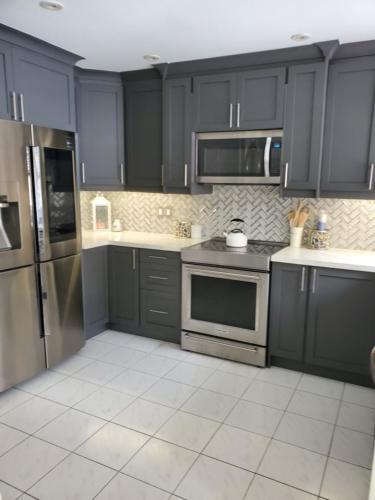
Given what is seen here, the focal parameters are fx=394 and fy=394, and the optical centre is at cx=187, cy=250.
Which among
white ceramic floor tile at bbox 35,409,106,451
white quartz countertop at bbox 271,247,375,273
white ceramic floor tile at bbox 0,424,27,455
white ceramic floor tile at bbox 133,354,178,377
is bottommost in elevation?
white ceramic floor tile at bbox 0,424,27,455

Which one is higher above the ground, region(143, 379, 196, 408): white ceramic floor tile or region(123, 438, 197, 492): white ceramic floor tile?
region(143, 379, 196, 408): white ceramic floor tile

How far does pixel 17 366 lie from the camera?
2738mm

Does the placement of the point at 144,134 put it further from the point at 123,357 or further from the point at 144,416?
the point at 144,416

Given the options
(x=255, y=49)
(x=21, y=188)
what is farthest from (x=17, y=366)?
(x=255, y=49)

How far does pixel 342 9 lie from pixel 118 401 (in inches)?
110

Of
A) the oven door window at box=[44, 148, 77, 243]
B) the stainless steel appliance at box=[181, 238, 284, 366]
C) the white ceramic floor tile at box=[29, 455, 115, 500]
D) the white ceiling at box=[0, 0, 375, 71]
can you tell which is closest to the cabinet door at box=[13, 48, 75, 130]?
the white ceiling at box=[0, 0, 375, 71]

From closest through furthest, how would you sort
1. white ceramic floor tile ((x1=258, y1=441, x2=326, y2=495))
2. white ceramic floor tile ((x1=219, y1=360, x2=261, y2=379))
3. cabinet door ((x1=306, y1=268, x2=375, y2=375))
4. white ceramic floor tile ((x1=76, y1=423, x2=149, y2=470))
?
white ceramic floor tile ((x1=258, y1=441, x2=326, y2=495)) → white ceramic floor tile ((x1=76, y1=423, x2=149, y2=470)) → cabinet door ((x1=306, y1=268, x2=375, y2=375)) → white ceramic floor tile ((x1=219, y1=360, x2=261, y2=379))

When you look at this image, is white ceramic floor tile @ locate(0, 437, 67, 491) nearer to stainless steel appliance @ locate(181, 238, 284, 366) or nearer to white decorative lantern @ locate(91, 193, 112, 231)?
stainless steel appliance @ locate(181, 238, 284, 366)

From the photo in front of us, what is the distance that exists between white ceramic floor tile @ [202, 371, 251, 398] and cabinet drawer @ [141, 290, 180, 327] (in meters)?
0.68

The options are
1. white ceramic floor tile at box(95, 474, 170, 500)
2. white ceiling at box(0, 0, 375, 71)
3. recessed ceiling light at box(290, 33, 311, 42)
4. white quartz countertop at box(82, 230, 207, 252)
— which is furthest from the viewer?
white quartz countertop at box(82, 230, 207, 252)

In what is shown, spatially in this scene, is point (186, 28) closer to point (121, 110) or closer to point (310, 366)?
point (121, 110)

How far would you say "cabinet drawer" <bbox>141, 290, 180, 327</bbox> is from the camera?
3508mm

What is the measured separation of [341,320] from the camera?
9.36ft

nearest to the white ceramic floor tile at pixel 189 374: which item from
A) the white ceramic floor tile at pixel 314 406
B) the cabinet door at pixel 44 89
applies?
the white ceramic floor tile at pixel 314 406
